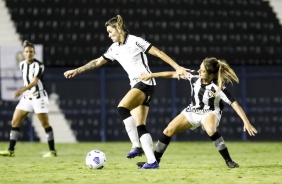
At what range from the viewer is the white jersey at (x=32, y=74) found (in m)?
12.5

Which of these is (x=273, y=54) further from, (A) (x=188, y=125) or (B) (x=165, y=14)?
(A) (x=188, y=125)

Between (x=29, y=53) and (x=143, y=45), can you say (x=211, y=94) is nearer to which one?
(x=143, y=45)

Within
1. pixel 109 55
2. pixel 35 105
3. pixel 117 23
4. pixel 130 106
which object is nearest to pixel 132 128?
pixel 130 106

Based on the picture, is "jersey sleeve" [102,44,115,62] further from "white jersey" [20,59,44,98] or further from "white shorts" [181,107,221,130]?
"white jersey" [20,59,44,98]

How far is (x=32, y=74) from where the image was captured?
1255cm

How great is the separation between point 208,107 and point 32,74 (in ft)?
13.2

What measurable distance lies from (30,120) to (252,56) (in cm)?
542

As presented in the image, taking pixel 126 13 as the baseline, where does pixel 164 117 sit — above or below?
below

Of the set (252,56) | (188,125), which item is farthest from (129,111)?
(252,56)

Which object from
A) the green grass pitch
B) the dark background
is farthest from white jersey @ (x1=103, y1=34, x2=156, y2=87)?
the dark background

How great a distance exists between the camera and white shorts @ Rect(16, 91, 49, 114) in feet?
41.3

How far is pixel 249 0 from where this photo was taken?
20094 mm

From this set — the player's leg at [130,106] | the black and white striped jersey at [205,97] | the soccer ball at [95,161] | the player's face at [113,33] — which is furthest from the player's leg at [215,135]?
the player's face at [113,33]

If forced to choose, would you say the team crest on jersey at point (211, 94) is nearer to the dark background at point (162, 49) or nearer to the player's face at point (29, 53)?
the player's face at point (29, 53)
